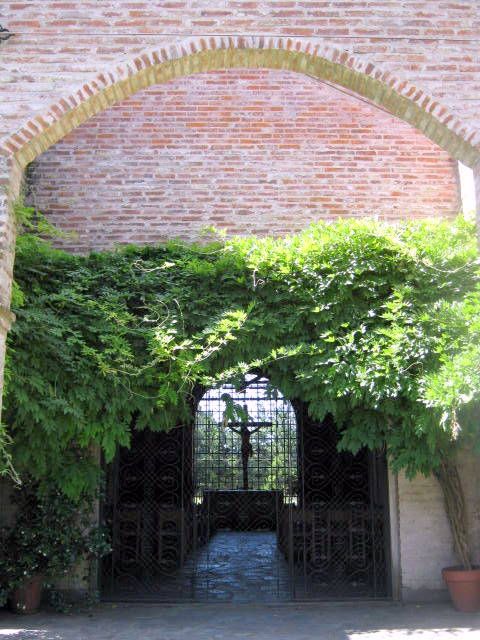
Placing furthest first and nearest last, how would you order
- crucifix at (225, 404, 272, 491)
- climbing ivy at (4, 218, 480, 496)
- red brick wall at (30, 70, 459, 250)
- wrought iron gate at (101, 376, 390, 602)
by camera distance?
crucifix at (225, 404, 272, 491) < red brick wall at (30, 70, 459, 250) < wrought iron gate at (101, 376, 390, 602) < climbing ivy at (4, 218, 480, 496)

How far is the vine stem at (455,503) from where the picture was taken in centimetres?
730

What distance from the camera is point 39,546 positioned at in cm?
699

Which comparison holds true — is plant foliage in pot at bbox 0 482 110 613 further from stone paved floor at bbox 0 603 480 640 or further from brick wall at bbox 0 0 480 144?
brick wall at bbox 0 0 480 144

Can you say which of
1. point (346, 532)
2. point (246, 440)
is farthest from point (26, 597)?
point (246, 440)

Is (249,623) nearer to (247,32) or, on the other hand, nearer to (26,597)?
(26,597)

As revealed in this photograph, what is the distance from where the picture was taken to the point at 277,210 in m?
8.38

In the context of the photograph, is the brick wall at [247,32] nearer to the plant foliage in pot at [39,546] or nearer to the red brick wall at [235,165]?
the red brick wall at [235,165]

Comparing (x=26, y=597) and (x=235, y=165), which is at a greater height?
(x=235, y=165)

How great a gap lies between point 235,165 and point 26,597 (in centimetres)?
555

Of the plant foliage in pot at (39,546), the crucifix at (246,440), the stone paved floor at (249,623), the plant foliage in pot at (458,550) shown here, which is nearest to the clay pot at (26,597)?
the plant foliage in pot at (39,546)

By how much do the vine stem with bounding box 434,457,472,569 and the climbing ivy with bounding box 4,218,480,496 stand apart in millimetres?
893

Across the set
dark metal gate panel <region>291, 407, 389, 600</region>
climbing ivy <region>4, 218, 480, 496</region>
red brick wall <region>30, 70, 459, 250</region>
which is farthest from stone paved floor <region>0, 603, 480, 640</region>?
red brick wall <region>30, 70, 459, 250</region>

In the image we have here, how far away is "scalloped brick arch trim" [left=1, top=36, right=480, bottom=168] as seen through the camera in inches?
206

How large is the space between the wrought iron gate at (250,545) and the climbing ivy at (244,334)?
2.09 feet
